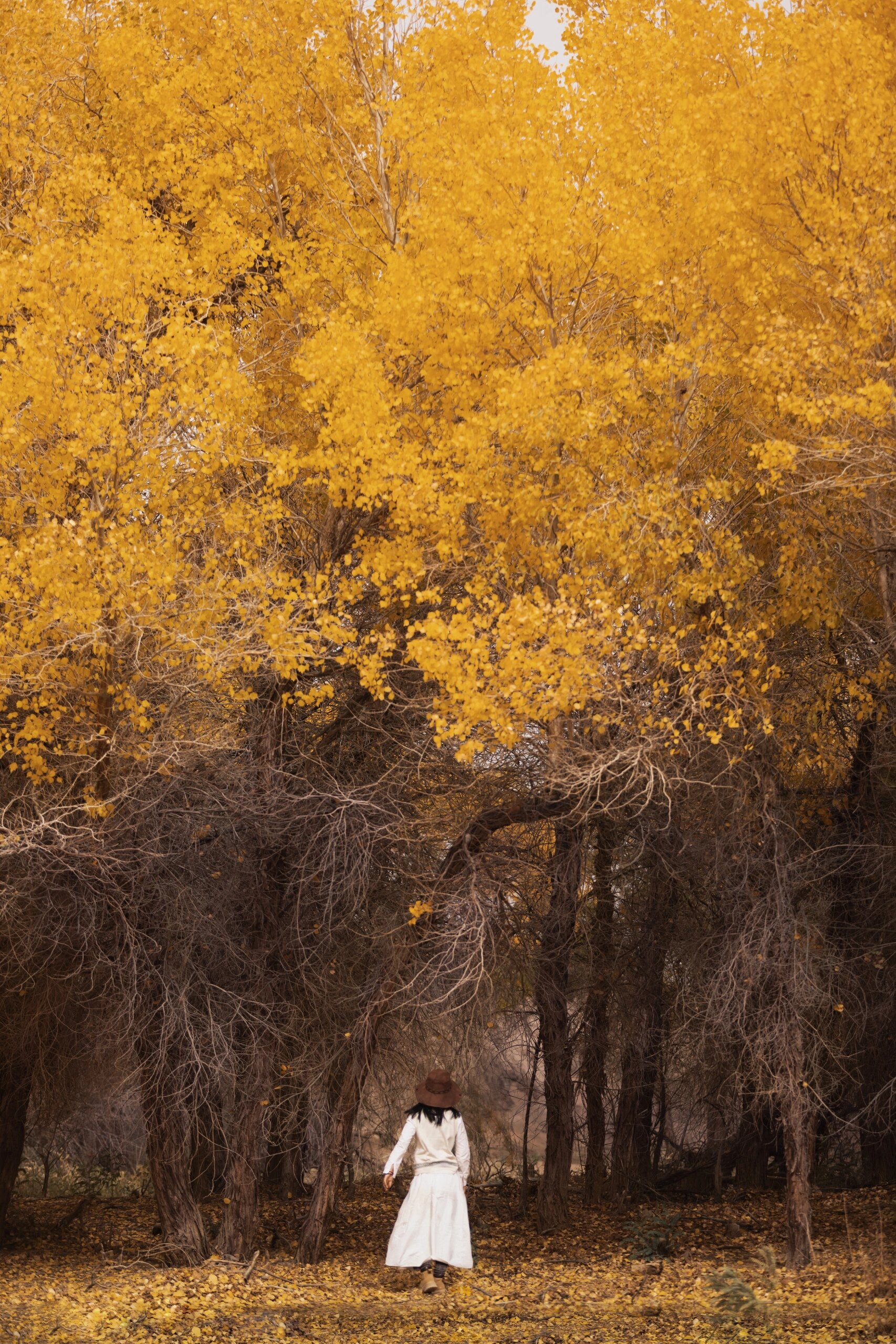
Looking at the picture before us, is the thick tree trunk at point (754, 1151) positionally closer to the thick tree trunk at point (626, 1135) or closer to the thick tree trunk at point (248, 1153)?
the thick tree trunk at point (626, 1135)

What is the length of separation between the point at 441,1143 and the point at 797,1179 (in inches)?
108

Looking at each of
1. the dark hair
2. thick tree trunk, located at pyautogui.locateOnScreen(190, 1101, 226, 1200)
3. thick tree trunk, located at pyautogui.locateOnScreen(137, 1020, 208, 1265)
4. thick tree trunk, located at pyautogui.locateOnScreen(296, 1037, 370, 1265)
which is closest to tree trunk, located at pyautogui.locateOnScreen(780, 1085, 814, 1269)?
the dark hair

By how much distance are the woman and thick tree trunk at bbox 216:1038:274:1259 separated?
2.19 metres

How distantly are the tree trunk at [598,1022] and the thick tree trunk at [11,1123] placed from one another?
17.5 ft

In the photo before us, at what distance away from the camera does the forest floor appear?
23.1 feet

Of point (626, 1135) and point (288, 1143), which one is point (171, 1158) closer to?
→ point (288, 1143)

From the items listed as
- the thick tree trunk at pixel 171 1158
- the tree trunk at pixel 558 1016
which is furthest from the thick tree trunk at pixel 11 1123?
the tree trunk at pixel 558 1016

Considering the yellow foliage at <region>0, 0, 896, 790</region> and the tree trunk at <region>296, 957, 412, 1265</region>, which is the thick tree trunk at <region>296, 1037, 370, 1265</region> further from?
the yellow foliage at <region>0, 0, 896, 790</region>

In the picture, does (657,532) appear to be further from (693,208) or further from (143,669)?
(143,669)

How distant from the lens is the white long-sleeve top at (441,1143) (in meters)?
8.30

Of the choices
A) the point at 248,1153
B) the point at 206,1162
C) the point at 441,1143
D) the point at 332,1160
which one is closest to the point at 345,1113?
the point at 332,1160

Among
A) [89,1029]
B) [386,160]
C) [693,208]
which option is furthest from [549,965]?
[386,160]

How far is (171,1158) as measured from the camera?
32.3 ft

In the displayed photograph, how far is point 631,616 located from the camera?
27.8ft
